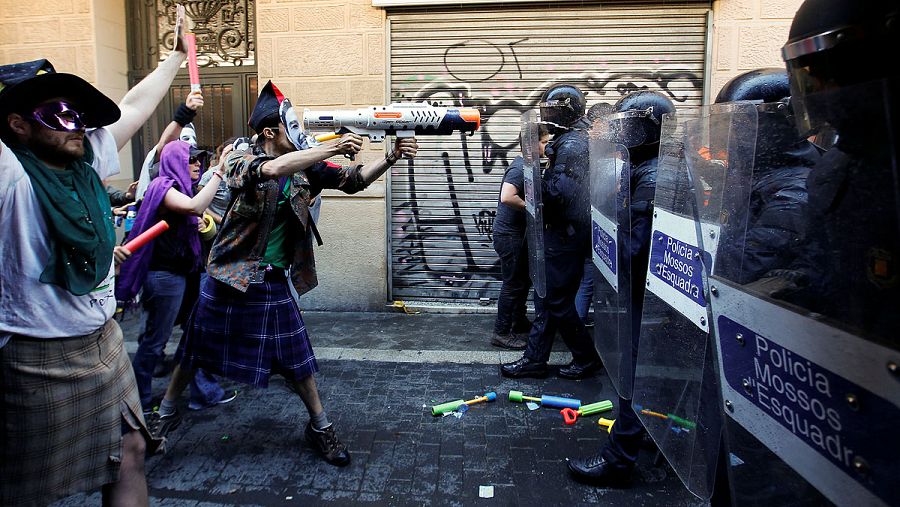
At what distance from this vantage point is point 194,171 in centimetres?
405

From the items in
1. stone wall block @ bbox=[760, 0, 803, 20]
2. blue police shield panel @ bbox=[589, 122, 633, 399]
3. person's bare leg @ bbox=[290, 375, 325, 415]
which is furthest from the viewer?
stone wall block @ bbox=[760, 0, 803, 20]

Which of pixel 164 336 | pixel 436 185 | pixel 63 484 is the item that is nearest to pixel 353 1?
pixel 436 185

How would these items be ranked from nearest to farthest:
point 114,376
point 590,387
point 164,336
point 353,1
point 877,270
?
point 877,270, point 114,376, point 164,336, point 590,387, point 353,1

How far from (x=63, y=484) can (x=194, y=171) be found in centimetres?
255

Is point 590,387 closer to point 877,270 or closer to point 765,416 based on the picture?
point 765,416

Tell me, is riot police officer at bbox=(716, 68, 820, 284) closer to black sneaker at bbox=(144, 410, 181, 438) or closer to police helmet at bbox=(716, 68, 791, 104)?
police helmet at bbox=(716, 68, 791, 104)

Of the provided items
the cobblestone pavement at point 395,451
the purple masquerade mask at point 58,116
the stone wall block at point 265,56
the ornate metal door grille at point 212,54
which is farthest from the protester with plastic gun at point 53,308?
the ornate metal door grille at point 212,54

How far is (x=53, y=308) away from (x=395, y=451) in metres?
1.89

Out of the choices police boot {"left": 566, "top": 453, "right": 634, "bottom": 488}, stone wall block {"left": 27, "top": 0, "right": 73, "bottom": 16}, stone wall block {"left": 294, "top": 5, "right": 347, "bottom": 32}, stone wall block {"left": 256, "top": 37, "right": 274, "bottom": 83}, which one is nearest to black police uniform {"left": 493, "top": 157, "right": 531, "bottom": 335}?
police boot {"left": 566, "top": 453, "right": 634, "bottom": 488}

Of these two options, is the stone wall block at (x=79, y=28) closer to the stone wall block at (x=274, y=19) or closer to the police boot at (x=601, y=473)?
the stone wall block at (x=274, y=19)

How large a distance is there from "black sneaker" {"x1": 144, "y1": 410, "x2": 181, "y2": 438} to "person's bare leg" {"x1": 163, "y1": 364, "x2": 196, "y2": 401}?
0.13 m

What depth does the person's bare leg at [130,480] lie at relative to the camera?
2.13 meters

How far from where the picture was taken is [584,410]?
11.8 feet

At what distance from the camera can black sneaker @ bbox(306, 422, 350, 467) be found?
302 cm
